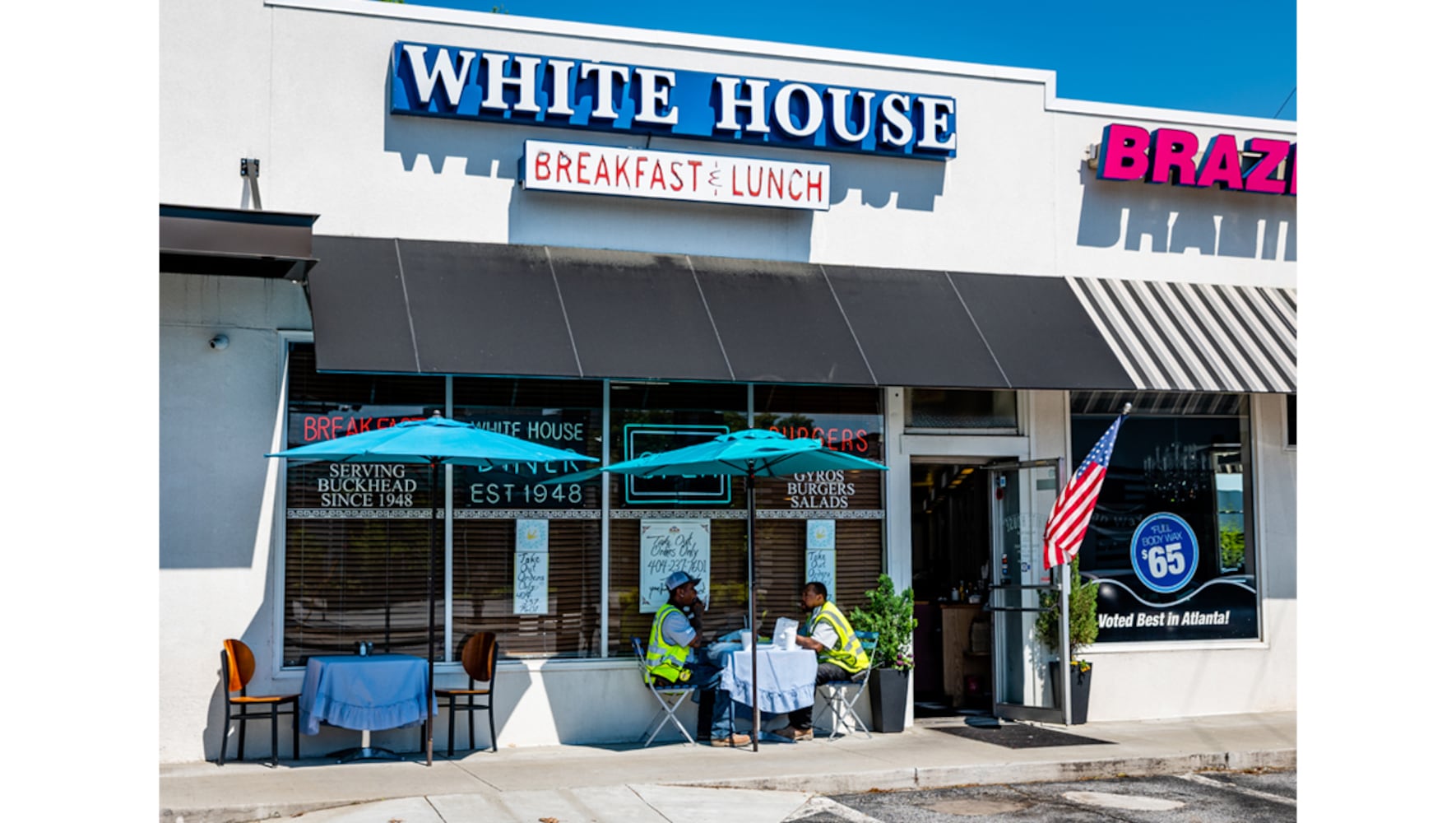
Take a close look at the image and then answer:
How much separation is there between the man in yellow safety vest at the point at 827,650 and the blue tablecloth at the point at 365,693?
3.14 meters

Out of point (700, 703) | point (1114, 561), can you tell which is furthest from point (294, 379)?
point (1114, 561)

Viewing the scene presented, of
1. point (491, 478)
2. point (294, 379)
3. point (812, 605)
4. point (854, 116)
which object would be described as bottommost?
point (812, 605)

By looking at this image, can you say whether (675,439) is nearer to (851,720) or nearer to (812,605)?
(812,605)

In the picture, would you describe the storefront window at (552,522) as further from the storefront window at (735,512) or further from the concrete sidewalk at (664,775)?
the concrete sidewalk at (664,775)

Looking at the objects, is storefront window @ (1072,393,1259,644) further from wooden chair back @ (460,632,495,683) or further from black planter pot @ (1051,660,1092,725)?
wooden chair back @ (460,632,495,683)

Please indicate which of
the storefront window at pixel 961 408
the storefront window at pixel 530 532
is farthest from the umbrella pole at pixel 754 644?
the storefront window at pixel 961 408

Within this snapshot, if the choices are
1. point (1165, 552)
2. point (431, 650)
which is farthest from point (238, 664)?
point (1165, 552)

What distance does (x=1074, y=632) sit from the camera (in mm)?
13344

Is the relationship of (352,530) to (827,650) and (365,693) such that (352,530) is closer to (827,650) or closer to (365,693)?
(365,693)

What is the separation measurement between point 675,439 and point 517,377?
158 cm

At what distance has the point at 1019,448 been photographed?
13.8 meters

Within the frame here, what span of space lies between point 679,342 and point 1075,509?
150 inches

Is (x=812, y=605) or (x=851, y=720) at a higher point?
(x=812, y=605)

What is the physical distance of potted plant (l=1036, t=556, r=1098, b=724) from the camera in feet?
43.3
